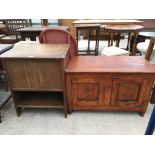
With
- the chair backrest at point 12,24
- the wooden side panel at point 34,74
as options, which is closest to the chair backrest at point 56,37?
the wooden side panel at point 34,74

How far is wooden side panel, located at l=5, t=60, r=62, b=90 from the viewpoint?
1.27 m

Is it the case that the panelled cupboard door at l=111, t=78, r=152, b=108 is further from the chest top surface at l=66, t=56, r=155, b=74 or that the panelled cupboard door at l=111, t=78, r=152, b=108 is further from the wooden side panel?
the wooden side panel

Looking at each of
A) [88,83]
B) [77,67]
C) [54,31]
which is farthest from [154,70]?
[54,31]

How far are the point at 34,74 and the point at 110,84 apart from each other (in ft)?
2.50

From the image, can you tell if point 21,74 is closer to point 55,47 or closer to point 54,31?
point 55,47

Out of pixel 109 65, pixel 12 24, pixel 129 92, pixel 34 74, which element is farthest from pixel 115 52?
pixel 12 24

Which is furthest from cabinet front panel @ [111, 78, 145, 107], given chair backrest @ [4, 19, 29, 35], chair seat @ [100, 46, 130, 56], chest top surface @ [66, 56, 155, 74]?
chair backrest @ [4, 19, 29, 35]

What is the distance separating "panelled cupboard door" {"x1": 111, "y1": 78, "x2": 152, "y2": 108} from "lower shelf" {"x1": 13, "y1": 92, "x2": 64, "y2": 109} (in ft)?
2.03

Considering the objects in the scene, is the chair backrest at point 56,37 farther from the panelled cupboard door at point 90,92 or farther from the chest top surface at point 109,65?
the panelled cupboard door at point 90,92
